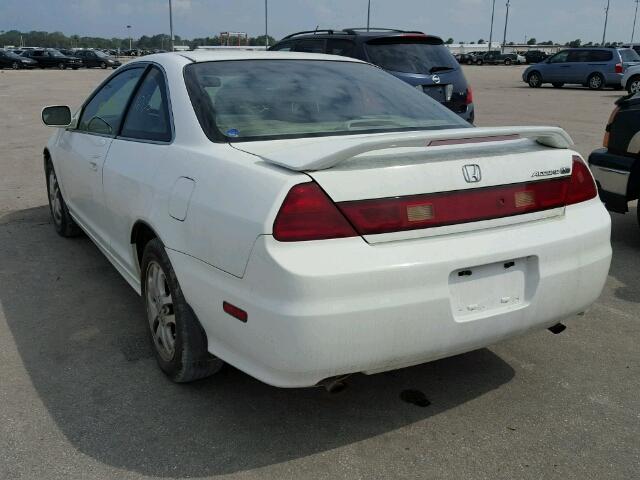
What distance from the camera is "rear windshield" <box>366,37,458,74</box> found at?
28.9ft

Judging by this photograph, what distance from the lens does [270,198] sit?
7.47ft

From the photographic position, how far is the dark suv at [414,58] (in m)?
8.76

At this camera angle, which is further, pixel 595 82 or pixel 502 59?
pixel 502 59

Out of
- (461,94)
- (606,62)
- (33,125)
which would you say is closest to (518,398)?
(461,94)

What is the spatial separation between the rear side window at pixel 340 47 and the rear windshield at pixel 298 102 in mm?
5432

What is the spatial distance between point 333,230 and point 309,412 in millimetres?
984

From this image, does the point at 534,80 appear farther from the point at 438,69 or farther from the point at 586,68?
the point at 438,69

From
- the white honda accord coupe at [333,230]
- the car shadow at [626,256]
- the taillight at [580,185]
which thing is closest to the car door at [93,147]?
the white honda accord coupe at [333,230]

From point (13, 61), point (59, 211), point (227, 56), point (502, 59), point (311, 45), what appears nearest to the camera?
point (227, 56)

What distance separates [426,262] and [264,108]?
4.08 feet

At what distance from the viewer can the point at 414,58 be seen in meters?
8.97

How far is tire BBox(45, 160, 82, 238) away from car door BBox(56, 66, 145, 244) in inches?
16.5

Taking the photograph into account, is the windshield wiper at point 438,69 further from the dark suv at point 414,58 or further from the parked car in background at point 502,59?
the parked car in background at point 502,59

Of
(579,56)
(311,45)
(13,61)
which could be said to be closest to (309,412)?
(311,45)
